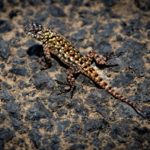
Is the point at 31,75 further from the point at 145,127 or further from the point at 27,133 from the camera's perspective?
the point at 145,127

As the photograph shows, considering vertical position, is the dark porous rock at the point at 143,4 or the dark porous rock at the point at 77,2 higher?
the dark porous rock at the point at 143,4

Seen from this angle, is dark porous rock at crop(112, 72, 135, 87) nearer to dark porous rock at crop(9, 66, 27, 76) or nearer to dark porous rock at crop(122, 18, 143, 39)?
dark porous rock at crop(122, 18, 143, 39)

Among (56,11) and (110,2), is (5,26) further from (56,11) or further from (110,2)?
(110,2)

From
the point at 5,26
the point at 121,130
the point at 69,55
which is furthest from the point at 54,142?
the point at 5,26

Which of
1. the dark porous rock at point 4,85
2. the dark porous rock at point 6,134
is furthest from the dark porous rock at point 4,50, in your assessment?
the dark porous rock at point 6,134

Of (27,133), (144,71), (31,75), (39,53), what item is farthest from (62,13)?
(27,133)

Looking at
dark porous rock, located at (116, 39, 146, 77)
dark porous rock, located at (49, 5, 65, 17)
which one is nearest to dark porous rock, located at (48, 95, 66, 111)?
dark porous rock, located at (116, 39, 146, 77)

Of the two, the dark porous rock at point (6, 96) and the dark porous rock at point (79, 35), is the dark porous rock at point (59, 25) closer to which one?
the dark porous rock at point (79, 35)
